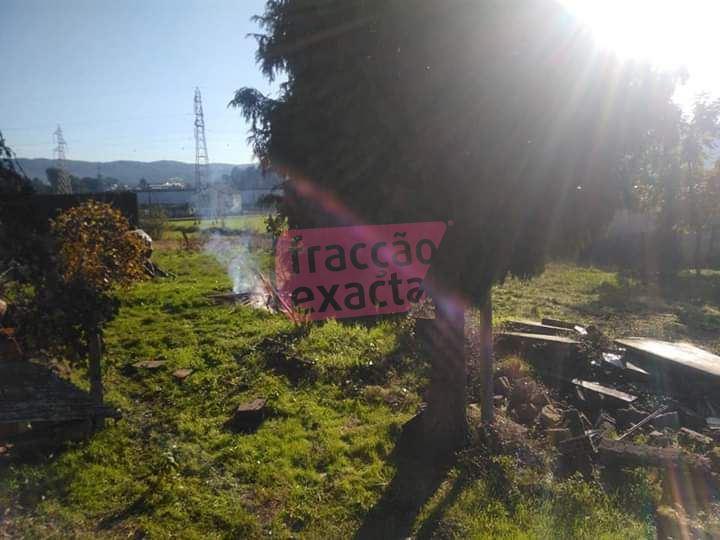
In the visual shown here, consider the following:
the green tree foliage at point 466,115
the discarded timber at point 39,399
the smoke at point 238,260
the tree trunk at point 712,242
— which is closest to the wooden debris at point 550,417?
the green tree foliage at point 466,115

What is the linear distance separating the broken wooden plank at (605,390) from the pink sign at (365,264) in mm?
2484

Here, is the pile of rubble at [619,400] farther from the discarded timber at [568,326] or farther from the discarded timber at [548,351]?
the discarded timber at [568,326]

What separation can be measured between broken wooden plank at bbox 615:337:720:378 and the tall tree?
3.31 meters

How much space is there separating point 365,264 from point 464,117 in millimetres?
1574

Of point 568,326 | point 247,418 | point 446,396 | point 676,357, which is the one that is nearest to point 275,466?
point 247,418

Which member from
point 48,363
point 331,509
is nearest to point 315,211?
point 331,509

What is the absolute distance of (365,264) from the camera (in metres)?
4.03

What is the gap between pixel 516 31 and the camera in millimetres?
2873

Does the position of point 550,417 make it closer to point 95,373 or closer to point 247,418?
point 247,418

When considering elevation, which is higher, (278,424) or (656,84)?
(656,84)

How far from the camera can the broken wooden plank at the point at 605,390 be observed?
16.9ft

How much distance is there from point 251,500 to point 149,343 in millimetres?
4430

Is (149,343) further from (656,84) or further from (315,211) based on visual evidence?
(656,84)

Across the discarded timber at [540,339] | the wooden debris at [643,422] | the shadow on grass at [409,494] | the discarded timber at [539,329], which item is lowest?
the shadow on grass at [409,494]
